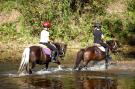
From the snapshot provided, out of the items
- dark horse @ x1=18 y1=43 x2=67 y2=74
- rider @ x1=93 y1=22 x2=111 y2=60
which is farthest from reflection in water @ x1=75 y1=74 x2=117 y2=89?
rider @ x1=93 y1=22 x2=111 y2=60

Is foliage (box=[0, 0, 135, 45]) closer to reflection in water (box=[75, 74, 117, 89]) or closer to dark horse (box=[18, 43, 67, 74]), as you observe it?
dark horse (box=[18, 43, 67, 74])

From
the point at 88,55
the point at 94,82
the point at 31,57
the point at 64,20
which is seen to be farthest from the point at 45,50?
the point at 64,20

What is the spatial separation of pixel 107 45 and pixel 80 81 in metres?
6.06

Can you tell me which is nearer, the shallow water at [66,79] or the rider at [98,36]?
the shallow water at [66,79]

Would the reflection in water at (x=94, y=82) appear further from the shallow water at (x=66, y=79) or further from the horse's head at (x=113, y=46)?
the horse's head at (x=113, y=46)

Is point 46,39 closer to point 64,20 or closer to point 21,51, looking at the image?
point 21,51

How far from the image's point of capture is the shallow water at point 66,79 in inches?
664

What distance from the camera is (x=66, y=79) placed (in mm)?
19125

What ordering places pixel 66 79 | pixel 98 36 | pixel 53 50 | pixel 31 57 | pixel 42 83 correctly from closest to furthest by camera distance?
pixel 42 83, pixel 66 79, pixel 31 57, pixel 53 50, pixel 98 36

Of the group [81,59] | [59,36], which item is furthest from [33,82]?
[59,36]

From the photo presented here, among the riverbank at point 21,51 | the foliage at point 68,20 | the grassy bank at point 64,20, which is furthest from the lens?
the foliage at point 68,20

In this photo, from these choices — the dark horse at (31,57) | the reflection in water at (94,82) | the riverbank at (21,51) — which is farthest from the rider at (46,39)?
the riverbank at (21,51)

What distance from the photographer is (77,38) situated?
3600cm

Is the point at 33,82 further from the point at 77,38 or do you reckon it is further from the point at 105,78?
the point at 77,38
